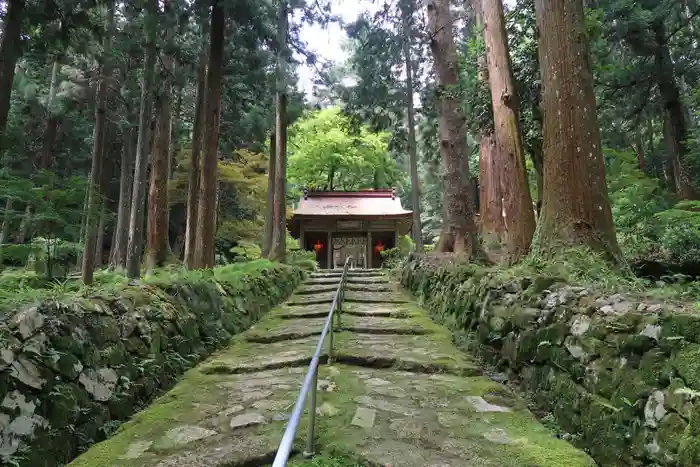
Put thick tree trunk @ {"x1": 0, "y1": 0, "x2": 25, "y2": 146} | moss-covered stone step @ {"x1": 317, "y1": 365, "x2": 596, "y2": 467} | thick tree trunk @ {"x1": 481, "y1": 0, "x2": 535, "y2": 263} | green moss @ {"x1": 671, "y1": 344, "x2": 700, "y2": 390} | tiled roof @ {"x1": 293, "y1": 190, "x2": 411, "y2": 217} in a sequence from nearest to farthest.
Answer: green moss @ {"x1": 671, "y1": 344, "x2": 700, "y2": 390}, moss-covered stone step @ {"x1": 317, "y1": 365, "x2": 596, "y2": 467}, thick tree trunk @ {"x1": 0, "y1": 0, "x2": 25, "y2": 146}, thick tree trunk @ {"x1": 481, "y1": 0, "x2": 535, "y2": 263}, tiled roof @ {"x1": 293, "y1": 190, "x2": 411, "y2": 217}

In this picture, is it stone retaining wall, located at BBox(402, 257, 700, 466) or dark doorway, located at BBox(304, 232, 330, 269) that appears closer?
stone retaining wall, located at BBox(402, 257, 700, 466)

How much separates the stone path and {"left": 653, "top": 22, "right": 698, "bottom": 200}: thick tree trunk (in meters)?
10.4

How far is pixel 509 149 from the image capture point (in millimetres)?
6051

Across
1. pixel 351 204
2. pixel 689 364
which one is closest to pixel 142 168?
pixel 689 364

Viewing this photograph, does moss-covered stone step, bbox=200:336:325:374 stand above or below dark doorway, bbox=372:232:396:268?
below

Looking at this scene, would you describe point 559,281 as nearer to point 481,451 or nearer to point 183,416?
point 481,451

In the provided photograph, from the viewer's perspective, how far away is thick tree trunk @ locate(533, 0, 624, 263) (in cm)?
420

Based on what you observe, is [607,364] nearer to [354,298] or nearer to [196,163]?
[354,298]

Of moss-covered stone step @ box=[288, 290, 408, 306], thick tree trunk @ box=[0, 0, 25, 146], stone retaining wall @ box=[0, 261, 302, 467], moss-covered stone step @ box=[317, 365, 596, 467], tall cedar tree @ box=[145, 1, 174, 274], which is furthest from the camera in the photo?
tall cedar tree @ box=[145, 1, 174, 274]

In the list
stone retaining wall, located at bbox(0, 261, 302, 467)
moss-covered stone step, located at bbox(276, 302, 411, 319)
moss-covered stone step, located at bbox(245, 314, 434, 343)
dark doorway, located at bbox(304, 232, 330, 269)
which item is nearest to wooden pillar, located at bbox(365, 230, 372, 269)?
dark doorway, located at bbox(304, 232, 330, 269)

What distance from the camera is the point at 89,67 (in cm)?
1128

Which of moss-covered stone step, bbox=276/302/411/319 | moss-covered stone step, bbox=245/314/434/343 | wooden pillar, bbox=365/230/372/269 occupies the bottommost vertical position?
moss-covered stone step, bbox=245/314/434/343

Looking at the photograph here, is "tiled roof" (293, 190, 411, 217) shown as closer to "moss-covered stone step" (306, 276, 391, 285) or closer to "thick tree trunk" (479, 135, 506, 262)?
"moss-covered stone step" (306, 276, 391, 285)

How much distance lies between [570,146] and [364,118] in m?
11.1
